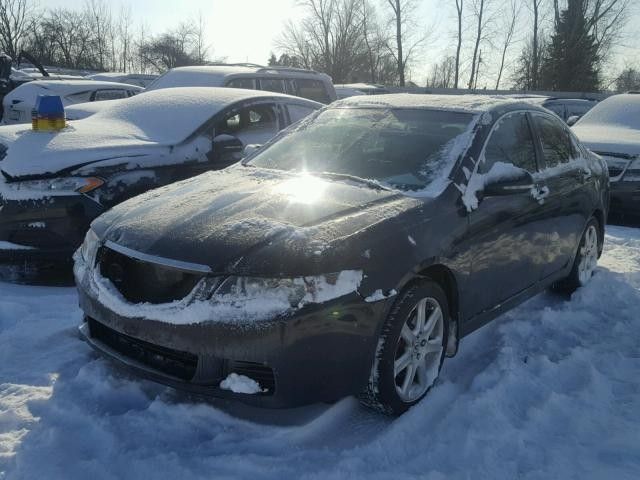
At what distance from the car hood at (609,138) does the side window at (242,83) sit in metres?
4.54

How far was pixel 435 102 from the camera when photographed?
3.97 m

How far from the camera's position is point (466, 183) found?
326 cm

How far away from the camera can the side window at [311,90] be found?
936 cm

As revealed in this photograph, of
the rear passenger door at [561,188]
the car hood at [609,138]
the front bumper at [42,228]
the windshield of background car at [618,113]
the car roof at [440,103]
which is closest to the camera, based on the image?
the car roof at [440,103]

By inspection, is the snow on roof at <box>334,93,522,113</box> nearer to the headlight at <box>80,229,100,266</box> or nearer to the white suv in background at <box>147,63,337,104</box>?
the headlight at <box>80,229,100,266</box>

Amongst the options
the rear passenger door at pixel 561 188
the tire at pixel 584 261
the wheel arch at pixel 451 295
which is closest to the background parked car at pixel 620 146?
the tire at pixel 584 261

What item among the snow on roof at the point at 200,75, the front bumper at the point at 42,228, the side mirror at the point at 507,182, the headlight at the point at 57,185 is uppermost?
the snow on roof at the point at 200,75

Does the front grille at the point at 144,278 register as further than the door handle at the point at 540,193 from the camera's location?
No

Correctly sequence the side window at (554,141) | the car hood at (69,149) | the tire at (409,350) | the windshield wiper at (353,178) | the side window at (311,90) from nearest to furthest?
1. the tire at (409,350)
2. the windshield wiper at (353,178)
3. the side window at (554,141)
4. the car hood at (69,149)
5. the side window at (311,90)

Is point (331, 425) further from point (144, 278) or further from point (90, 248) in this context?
point (90, 248)

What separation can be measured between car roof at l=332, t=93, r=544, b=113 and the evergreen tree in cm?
3845

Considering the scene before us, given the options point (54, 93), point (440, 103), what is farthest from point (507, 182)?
point (54, 93)

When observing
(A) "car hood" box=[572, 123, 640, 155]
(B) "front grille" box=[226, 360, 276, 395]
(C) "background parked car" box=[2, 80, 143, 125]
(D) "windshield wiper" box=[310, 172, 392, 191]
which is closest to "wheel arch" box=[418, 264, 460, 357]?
(D) "windshield wiper" box=[310, 172, 392, 191]

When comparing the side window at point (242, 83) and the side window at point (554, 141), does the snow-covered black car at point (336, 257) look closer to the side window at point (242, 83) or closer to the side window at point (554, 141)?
the side window at point (554, 141)
